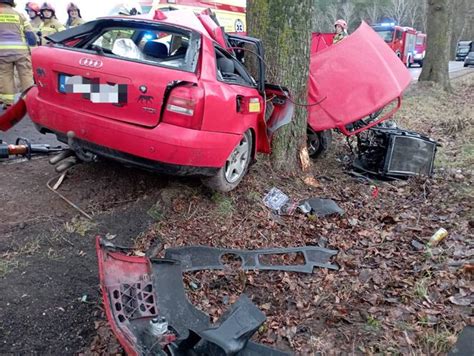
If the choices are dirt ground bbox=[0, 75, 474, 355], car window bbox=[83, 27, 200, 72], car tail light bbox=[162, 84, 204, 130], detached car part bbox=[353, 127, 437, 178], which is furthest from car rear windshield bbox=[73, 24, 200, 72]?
detached car part bbox=[353, 127, 437, 178]

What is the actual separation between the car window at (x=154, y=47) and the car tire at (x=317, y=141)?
Result: 85.4 inches

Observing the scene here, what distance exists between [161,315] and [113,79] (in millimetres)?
1895

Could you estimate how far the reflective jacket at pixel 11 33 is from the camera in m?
7.41

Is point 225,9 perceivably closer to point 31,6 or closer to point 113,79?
point 31,6

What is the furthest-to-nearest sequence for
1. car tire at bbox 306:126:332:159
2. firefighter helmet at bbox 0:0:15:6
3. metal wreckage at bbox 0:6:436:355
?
1. firefighter helmet at bbox 0:0:15:6
2. car tire at bbox 306:126:332:159
3. metal wreckage at bbox 0:6:436:355

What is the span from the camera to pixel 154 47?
4.68m

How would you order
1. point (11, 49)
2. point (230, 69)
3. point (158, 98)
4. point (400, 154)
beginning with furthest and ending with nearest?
1. point (11, 49)
2. point (400, 154)
3. point (230, 69)
4. point (158, 98)

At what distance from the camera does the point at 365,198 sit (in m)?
5.19

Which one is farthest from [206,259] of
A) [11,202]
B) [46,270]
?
[11,202]

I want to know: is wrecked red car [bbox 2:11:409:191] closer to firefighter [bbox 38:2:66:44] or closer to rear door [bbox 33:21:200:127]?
rear door [bbox 33:21:200:127]

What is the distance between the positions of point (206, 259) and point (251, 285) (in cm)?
42

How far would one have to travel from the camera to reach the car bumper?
3.57m

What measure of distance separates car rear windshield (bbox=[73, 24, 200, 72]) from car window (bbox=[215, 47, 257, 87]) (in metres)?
0.32

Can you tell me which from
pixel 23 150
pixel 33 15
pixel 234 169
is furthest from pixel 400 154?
pixel 33 15
